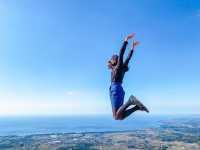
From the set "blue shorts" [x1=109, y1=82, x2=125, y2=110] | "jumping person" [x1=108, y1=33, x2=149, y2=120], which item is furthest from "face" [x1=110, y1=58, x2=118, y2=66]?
"blue shorts" [x1=109, y1=82, x2=125, y2=110]

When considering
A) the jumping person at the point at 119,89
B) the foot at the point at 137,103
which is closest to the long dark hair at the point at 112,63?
the jumping person at the point at 119,89

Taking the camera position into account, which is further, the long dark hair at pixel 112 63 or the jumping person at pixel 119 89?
the long dark hair at pixel 112 63

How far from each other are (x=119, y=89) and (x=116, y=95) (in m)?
0.17

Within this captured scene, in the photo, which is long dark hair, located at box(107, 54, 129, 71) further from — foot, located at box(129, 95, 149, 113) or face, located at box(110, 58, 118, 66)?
foot, located at box(129, 95, 149, 113)

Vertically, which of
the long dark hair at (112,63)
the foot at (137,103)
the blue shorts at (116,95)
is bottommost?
the foot at (137,103)

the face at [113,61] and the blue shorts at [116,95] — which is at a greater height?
the face at [113,61]

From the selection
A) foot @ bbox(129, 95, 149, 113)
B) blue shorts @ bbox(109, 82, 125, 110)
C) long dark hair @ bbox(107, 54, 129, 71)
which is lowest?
foot @ bbox(129, 95, 149, 113)

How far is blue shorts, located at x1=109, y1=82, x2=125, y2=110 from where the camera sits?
250 inches

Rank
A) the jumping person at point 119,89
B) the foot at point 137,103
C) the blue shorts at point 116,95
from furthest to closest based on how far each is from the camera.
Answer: the blue shorts at point 116,95 → the jumping person at point 119,89 → the foot at point 137,103

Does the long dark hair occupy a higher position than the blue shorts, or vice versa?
the long dark hair

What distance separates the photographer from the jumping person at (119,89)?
6.16m

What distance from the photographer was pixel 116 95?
251 inches

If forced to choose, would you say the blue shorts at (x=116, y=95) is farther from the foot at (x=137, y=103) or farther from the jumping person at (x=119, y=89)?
the foot at (x=137, y=103)

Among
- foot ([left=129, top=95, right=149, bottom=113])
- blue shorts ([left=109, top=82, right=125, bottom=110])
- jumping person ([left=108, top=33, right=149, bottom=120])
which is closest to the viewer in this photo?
foot ([left=129, top=95, right=149, bottom=113])
